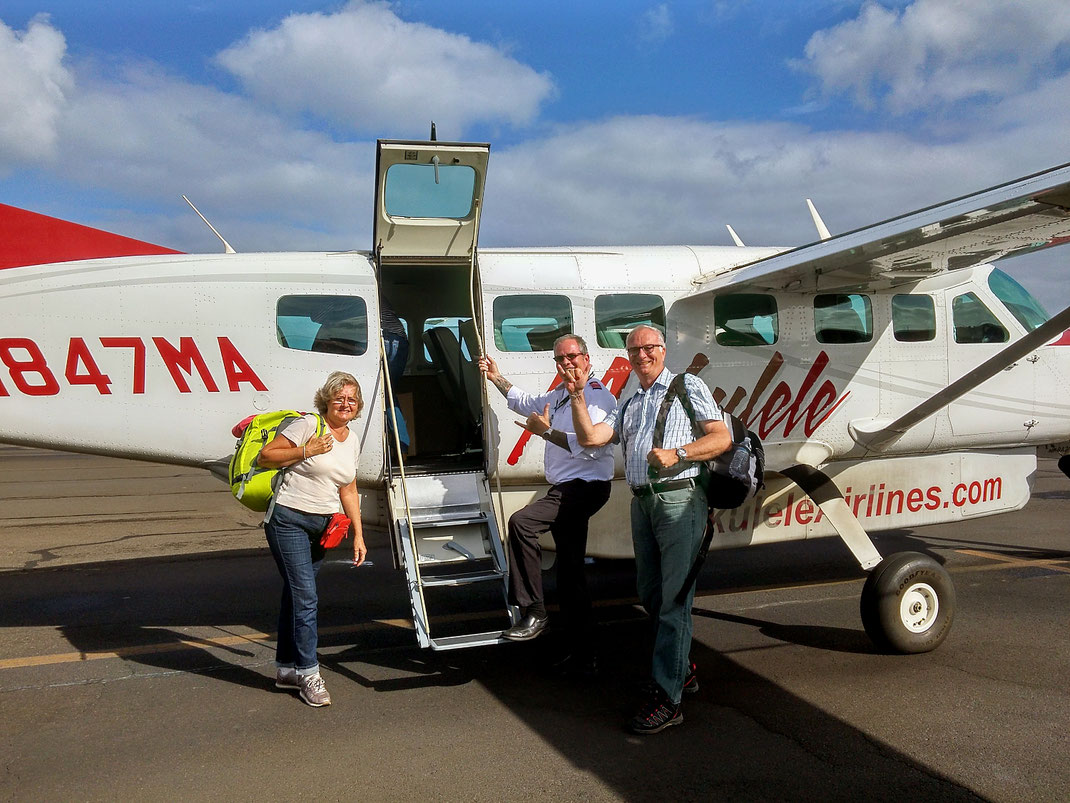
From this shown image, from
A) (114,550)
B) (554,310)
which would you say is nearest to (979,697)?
(554,310)

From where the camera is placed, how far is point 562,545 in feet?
16.6

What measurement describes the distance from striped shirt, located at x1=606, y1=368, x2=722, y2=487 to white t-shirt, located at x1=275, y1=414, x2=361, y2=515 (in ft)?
5.45

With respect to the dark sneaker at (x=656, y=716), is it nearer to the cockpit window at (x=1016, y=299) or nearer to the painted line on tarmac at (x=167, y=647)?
the painted line on tarmac at (x=167, y=647)

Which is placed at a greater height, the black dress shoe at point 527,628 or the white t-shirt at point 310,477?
the white t-shirt at point 310,477

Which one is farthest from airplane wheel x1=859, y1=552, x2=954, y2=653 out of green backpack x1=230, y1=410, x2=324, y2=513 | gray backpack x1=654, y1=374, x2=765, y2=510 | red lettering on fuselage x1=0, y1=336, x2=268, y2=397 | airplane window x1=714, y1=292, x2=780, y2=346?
red lettering on fuselage x1=0, y1=336, x2=268, y2=397

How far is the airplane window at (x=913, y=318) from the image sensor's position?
6.85m

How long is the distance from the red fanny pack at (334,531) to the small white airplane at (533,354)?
679mm

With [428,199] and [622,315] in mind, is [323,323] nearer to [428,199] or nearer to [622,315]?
[428,199]

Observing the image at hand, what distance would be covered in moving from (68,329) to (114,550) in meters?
5.01

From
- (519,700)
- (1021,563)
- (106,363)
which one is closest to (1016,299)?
(1021,563)

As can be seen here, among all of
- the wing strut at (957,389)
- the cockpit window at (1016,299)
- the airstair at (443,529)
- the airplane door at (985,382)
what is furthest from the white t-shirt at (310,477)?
the cockpit window at (1016,299)

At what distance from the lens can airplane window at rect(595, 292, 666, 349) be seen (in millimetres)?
6312

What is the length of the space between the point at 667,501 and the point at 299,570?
2.10 metres

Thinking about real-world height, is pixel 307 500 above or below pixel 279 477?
below
